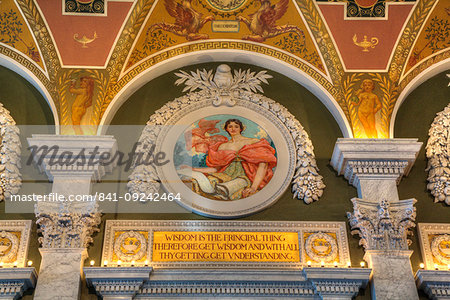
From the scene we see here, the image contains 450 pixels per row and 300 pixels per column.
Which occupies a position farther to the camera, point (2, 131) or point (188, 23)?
point (188, 23)

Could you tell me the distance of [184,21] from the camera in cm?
1264

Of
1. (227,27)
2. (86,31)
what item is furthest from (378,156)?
(86,31)

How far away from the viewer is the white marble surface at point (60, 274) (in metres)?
10.1

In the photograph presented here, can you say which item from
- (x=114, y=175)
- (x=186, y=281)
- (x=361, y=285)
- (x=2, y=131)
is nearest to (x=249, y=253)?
Result: (x=186, y=281)

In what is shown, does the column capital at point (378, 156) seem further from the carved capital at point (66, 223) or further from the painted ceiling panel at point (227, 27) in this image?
the carved capital at point (66, 223)

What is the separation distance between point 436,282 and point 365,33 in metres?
4.76

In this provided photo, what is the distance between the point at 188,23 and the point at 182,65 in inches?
32.6

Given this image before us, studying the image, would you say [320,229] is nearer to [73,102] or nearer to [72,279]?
[72,279]

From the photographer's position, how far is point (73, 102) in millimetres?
12016

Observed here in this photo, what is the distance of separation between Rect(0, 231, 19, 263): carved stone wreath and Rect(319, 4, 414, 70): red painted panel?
662cm

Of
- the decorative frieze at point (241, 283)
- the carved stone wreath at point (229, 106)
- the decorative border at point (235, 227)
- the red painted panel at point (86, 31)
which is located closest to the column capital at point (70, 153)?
the carved stone wreath at point (229, 106)

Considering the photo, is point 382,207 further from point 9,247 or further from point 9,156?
point 9,156

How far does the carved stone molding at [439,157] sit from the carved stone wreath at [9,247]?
22.8 ft

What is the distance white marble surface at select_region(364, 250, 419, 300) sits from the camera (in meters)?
10.2
